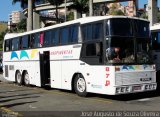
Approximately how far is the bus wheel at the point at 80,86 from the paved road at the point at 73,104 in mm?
237

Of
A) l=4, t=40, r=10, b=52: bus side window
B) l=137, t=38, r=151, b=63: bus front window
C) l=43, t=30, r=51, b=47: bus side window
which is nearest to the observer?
l=137, t=38, r=151, b=63: bus front window

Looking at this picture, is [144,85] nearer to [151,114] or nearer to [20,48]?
[151,114]

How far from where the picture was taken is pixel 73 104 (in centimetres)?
1404

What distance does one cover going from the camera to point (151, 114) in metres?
11.4

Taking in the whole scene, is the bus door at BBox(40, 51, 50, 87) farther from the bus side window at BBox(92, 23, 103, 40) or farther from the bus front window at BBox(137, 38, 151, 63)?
the bus front window at BBox(137, 38, 151, 63)

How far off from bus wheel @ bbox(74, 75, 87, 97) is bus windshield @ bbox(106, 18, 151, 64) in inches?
85.1

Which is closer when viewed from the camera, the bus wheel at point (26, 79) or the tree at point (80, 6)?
the bus wheel at point (26, 79)

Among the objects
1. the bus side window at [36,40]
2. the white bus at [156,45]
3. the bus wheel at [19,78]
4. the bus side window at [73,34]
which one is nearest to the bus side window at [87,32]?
the bus side window at [73,34]

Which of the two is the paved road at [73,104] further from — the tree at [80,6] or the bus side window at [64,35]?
the tree at [80,6]

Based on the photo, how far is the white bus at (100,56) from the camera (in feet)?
47.2

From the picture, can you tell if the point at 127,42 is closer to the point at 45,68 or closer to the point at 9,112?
the point at 9,112

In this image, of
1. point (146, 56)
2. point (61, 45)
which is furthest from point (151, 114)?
point (61, 45)

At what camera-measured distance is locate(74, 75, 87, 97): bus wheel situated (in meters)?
16.0

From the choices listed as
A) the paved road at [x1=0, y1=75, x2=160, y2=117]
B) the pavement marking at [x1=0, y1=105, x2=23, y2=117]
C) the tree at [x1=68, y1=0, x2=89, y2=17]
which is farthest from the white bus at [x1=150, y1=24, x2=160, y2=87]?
the tree at [x1=68, y1=0, x2=89, y2=17]
